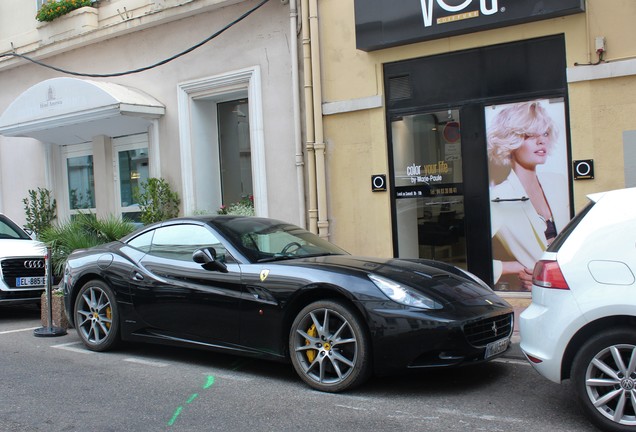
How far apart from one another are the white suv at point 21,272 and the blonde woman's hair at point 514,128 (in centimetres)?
673

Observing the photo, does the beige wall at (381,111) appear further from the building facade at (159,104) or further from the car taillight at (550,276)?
the car taillight at (550,276)

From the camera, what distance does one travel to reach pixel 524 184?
910cm

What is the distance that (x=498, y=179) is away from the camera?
929cm

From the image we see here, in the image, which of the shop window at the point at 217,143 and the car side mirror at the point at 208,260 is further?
the shop window at the point at 217,143

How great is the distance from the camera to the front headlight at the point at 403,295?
5.18m

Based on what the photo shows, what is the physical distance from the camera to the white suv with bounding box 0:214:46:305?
9586 mm

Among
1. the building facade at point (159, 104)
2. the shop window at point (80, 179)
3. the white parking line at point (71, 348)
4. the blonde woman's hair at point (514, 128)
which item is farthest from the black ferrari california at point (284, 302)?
the shop window at point (80, 179)

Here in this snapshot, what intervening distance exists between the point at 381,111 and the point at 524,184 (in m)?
2.40

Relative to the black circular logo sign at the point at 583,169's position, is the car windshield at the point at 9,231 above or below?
below

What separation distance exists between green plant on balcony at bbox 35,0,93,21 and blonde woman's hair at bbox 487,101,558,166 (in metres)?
9.27

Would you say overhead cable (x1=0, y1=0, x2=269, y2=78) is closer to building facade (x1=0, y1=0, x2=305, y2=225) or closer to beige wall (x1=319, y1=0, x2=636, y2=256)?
building facade (x1=0, y1=0, x2=305, y2=225)

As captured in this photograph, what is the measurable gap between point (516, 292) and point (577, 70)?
304 cm

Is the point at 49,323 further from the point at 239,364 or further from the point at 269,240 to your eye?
the point at 269,240

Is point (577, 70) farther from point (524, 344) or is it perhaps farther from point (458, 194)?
point (524, 344)
